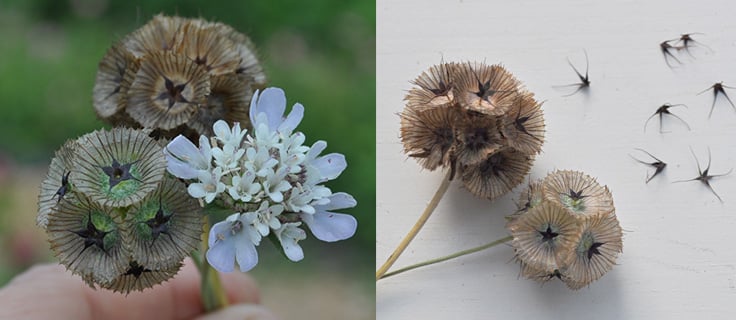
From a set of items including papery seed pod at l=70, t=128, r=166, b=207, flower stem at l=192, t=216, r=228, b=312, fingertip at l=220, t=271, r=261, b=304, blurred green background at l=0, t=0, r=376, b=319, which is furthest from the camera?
blurred green background at l=0, t=0, r=376, b=319

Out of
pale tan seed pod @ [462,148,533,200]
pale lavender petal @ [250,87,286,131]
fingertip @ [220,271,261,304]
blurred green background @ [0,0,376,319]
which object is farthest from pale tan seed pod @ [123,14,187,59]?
blurred green background @ [0,0,376,319]

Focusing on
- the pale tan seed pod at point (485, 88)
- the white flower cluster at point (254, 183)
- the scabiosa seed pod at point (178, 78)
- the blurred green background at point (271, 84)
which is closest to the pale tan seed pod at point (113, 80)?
the scabiosa seed pod at point (178, 78)

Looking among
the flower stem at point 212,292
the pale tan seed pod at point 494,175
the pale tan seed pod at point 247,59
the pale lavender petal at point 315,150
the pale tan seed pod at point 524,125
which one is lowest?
the flower stem at point 212,292

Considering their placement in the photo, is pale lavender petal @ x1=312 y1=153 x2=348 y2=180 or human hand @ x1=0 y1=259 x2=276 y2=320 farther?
human hand @ x1=0 y1=259 x2=276 y2=320

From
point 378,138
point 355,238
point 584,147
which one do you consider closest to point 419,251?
point 378,138

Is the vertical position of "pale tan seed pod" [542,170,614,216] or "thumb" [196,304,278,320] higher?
"pale tan seed pod" [542,170,614,216]

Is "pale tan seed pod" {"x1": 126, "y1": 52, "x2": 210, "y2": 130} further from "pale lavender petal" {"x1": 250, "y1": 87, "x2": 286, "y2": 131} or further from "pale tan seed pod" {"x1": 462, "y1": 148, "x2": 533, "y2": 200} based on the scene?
"pale tan seed pod" {"x1": 462, "y1": 148, "x2": 533, "y2": 200}

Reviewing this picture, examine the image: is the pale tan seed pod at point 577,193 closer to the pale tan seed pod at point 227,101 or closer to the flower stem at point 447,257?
the flower stem at point 447,257
